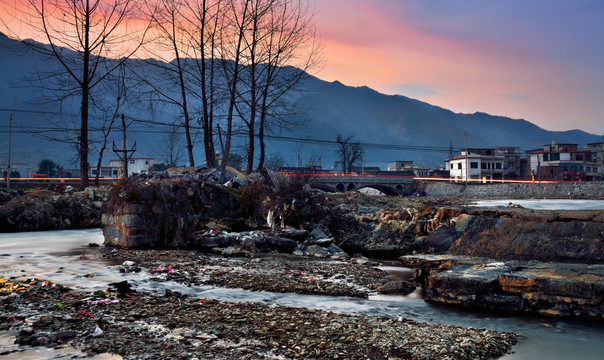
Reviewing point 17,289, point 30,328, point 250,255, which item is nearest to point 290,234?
point 250,255

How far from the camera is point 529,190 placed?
7044cm

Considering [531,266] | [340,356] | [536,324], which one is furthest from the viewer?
[531,266]

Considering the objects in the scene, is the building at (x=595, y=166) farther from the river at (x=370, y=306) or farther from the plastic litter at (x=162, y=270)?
the plastic litter at (x=162, y=270)

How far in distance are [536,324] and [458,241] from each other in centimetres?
581

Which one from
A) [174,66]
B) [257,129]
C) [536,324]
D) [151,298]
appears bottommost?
[536,324]

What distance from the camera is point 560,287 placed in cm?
750

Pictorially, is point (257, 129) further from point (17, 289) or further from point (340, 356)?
point (340, 356)

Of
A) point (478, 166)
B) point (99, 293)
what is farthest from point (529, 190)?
point (99, 293)

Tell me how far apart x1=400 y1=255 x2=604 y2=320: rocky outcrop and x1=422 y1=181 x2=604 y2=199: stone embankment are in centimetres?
6560

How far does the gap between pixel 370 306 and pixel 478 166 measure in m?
92.5

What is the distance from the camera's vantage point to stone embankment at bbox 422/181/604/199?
214 ft

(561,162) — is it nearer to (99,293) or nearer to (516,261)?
(516,261)

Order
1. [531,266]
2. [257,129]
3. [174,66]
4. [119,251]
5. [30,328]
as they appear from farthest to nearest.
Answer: [257,129] < [174,66] < [119,251] < [531,266] < [30,328]

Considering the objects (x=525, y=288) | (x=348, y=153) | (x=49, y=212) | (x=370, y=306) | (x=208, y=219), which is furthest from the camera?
(x=348, y=153)
